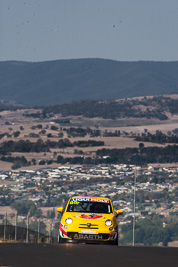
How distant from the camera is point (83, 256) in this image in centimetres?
1781

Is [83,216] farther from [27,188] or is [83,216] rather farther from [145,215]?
[27,188]

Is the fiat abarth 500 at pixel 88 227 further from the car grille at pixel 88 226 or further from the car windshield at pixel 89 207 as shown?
the car windshield at pixel 89 207

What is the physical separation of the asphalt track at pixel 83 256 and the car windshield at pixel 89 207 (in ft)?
12.5

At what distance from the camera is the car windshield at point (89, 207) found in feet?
81.1

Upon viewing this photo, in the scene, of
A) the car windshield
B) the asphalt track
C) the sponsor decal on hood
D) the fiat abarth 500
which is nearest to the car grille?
the fiat abarth 500

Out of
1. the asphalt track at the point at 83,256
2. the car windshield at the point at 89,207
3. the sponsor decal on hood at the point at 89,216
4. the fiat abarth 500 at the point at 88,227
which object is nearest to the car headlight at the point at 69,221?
the fiat abarth 500 at the point at 88,227

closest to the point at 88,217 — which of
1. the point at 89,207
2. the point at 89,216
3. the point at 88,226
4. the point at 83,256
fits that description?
the point at 89,216

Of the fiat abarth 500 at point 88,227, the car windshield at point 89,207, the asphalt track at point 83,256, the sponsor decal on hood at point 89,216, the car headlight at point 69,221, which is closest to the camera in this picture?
the asphalt track at point 83,256

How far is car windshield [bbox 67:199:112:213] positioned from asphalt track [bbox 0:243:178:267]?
12.5 feet

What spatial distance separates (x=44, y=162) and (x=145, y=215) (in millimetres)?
79793

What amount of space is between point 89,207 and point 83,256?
719 centimetres

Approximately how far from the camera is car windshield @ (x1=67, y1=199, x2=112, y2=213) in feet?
81.1

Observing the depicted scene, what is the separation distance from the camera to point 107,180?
14812cm

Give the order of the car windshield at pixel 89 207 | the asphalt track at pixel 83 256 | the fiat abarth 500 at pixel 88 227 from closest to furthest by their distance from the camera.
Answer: the asphalt track at pixel 83 256 < the fiat abarth 500 at pixel 88 227 < the car windshield at pixel 89 207
